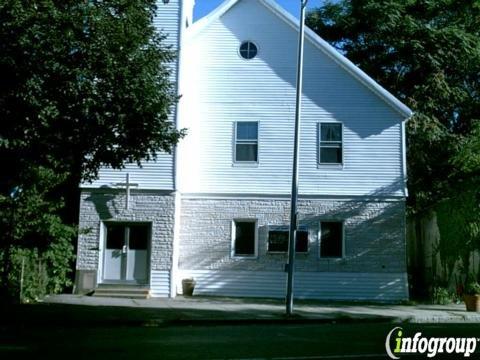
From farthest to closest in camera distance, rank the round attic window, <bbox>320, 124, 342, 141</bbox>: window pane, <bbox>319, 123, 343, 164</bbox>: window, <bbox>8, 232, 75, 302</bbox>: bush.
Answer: the round attic window, <bbox>320, 124, 342, 141</bbox>: window pane, <bbox>319, 123, 343, 164</bbox>: window, <bbox>8, 232, 75, 302</bbox>: bush

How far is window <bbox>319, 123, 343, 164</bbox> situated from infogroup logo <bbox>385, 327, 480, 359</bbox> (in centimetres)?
1173

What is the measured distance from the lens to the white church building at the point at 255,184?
66.8 feet

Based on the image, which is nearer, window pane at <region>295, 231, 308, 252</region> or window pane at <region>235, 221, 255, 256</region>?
window pane at <region>295, 231, 308, 252</region>

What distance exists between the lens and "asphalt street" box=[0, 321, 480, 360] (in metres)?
8.72

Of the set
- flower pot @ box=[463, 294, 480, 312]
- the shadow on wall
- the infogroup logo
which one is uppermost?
the shadow on wall

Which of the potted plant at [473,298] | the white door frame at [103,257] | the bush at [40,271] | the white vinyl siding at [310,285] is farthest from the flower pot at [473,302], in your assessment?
the bush at [40,271]

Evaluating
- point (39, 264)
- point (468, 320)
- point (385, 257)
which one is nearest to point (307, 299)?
point (385, 257)

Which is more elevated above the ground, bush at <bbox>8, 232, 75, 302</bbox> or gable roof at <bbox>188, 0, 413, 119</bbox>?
gable roof at <bbox>188, 0, 413, 119</bbox>

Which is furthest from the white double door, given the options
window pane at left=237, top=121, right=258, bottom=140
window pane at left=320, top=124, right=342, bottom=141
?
window pane at left=320, top=124, right=342, bottom=141

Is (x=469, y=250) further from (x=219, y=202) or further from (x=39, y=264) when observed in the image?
(x=39, y=264)

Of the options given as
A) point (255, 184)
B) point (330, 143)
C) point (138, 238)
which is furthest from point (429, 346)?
point (330, 143)

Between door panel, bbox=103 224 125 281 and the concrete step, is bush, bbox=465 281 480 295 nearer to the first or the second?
the concrete step

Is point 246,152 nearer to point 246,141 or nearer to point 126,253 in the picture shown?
point 246,141

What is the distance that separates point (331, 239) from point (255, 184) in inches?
129
